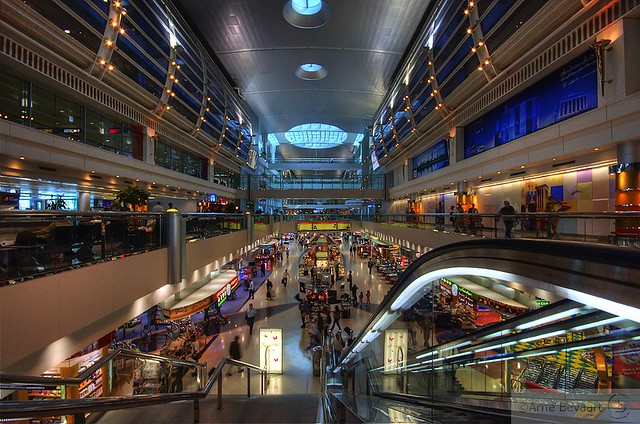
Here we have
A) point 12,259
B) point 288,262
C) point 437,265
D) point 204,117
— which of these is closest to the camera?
point 437,265

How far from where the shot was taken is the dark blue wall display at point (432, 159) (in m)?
19.8

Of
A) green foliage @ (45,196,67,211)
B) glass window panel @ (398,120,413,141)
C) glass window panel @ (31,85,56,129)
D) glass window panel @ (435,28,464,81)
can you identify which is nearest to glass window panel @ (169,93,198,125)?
glass window panel @ (31,85,56,129)

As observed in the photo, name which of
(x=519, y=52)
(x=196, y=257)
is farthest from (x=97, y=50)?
(x=519, y=52)

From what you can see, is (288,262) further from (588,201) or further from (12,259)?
(12,259)

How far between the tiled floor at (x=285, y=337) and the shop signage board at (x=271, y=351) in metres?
0.30

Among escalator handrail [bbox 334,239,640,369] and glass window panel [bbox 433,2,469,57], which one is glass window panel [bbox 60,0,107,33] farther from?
→ glass window panel [bbox 433,2,469,57]

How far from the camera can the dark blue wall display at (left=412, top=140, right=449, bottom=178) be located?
19781mm

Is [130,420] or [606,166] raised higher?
[606,166]

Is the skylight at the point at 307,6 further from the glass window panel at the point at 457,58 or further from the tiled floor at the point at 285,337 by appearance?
the tiled floor at the point at 285,337

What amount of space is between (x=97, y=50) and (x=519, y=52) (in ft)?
46.7

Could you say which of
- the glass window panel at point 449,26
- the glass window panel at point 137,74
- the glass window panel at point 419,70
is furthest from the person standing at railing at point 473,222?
the glass window panel at point 419,70

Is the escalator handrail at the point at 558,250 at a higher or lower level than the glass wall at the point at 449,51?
lower

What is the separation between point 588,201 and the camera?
31.7ft

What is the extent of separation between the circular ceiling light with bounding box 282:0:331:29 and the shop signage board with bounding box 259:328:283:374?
19718 millimetres
